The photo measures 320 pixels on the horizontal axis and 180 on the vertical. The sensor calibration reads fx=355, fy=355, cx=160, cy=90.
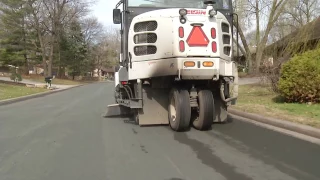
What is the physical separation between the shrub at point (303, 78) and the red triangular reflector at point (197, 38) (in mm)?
5207

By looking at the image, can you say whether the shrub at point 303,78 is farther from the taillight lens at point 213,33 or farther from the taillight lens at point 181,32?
the taillight lens at point 181,32

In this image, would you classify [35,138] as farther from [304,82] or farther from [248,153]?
[304,82]

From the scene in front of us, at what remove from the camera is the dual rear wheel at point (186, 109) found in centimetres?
833

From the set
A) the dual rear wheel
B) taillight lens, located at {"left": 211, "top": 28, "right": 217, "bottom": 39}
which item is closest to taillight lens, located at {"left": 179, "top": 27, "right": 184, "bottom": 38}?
taillight lens, located at {"left": 211, "top": 28, "right": 217, "bottom": 39}

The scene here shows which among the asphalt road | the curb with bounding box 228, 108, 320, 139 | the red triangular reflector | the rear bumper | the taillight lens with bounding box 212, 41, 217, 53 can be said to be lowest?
the asphalt road

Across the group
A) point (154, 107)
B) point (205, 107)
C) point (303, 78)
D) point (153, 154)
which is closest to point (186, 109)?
point (205, 107)

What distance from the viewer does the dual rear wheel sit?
8.33 m

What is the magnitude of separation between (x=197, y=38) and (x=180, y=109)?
1683 millimetres

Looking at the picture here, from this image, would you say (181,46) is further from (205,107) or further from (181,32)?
(205,107)

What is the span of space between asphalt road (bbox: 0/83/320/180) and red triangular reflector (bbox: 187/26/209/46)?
214cm

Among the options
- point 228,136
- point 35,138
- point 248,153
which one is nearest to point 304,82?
point 228,136

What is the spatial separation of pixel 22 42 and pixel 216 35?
Result: 54.6m

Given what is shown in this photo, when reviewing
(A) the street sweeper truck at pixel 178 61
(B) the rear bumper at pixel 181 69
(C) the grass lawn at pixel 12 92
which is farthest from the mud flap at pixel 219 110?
(C) the grass lawn at pixel 12 92

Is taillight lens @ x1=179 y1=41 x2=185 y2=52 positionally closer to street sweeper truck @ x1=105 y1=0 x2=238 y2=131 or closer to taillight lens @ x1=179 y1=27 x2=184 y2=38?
street sweeper truck @ x1=105 y1=0 x2=238 y2=131
